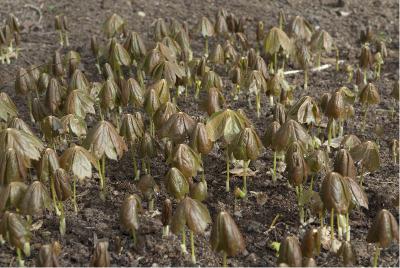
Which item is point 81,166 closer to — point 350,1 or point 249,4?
point 249,4

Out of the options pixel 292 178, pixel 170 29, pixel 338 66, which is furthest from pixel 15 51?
pixel 292 178

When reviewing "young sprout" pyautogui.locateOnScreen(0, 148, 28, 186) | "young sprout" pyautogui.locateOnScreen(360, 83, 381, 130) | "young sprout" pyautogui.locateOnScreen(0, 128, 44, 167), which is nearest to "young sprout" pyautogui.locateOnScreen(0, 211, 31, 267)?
"young sprout" pyautogui.locateOnScreen(0, 148, 28, 186)

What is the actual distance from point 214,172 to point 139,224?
693 millimetres

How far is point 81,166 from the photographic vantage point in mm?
3232

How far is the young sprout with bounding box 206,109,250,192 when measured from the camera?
3.46 meters

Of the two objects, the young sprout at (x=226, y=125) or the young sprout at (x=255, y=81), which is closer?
the young sprout at (x=226, y=125)

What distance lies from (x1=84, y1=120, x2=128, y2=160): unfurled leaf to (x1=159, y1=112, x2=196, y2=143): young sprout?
27 centimetres

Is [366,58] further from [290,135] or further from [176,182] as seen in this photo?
[176,182]

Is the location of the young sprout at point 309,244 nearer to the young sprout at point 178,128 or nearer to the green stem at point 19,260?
the young sprout at point 178,128

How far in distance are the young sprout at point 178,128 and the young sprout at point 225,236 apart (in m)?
0.73

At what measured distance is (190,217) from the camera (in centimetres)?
296

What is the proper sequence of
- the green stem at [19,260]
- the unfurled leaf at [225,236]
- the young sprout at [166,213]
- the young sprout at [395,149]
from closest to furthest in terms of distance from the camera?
the unfurled leaf at [225,236], the green stem at [19,260], the young sprout at [166,213], the young sprout at [395,149]

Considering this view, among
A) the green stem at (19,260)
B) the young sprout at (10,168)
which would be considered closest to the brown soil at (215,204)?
the green stem at (19,260)

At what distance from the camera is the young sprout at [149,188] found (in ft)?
11.6
